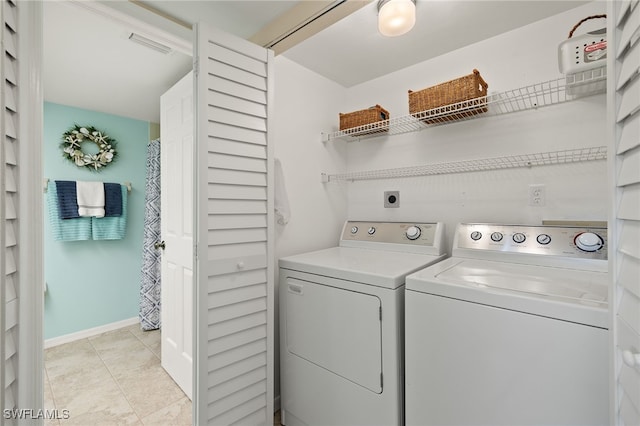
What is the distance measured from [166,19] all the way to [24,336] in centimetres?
150

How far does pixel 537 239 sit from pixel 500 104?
0.83 metres

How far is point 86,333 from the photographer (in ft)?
9.42

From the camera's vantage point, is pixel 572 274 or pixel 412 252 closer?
pixel 572 274

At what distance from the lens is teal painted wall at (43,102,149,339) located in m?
2.71

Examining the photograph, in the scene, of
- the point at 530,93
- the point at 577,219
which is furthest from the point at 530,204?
the point at 530,93

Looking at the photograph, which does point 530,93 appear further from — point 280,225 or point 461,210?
point 280,225

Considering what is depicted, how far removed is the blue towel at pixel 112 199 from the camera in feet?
9.73

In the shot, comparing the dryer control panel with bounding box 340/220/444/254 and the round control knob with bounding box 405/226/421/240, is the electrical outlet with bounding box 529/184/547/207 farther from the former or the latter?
the round control knob with bounding box 405/226/421/240

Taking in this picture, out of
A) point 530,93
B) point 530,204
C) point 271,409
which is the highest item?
point 530,93

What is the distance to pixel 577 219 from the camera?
57.1 inches

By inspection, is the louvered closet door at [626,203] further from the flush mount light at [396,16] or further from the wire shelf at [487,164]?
the wire shelf at [487,164]

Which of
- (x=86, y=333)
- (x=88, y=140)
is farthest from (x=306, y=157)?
(x=86, y=333)

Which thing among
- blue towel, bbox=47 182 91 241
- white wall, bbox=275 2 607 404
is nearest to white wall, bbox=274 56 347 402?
→ white wall, bbox=275 2 607 404

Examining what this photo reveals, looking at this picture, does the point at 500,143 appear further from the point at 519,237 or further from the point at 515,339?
the point at 515,339
